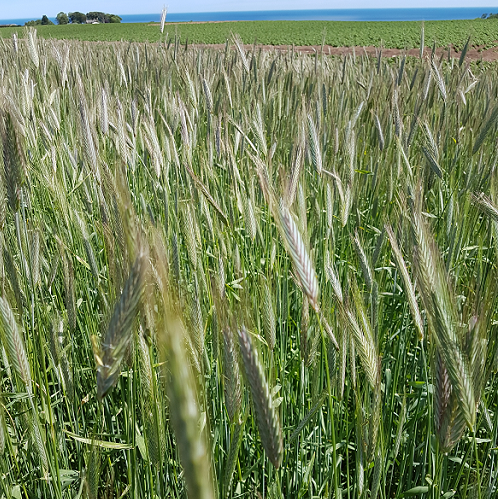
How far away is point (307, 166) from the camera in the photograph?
1788 mm

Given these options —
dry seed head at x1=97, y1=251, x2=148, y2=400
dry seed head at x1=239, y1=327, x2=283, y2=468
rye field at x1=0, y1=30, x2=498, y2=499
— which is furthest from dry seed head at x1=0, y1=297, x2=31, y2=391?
dry seed head at x1=239, y1=327, x2=283, y2=468

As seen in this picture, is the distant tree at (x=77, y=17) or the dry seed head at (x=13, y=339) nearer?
the dry seed head at (x=13, y=339)

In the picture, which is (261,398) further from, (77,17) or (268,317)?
(77,17)

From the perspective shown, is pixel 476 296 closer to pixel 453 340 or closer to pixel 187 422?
pixel 453 340

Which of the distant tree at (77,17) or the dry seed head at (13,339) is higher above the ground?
the distant tree at (77,17)

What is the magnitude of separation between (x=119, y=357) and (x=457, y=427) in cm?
44

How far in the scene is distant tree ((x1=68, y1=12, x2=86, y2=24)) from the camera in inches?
2889

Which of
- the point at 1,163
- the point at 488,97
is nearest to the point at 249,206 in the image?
the point at 1,163

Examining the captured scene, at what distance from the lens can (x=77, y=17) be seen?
242ft

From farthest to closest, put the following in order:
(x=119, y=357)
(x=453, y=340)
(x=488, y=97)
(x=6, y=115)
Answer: (x=488, y=97), (x=6, y=115), (x=453, y=340), (x=119, y=357)

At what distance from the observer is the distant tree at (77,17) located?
73.4m

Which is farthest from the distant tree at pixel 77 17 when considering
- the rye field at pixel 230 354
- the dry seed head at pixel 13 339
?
the dry seed head at pixel 13 339

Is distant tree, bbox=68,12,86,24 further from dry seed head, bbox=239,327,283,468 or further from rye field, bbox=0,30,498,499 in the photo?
dry seed head, bbox=239,327,283,468

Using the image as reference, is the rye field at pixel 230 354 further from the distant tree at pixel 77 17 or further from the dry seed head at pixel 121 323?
the distant tree at pixel 77 17
